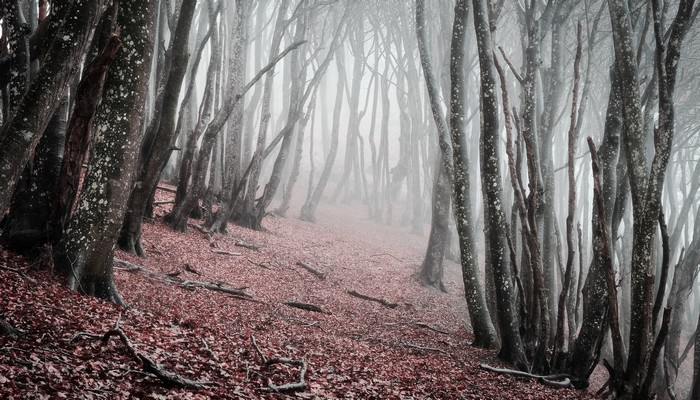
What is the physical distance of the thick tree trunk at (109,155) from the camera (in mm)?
4207

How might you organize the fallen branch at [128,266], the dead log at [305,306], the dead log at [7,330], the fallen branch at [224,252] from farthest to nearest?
the fallen branch at [224,252] → the dead log at [305,306] → the fallen branch at [128,266] → the dead log at [7,330]

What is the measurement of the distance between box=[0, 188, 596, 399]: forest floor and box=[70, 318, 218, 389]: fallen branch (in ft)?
0.07

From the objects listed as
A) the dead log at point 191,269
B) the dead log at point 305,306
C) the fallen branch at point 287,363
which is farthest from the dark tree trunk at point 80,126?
the dead log at point 305,306

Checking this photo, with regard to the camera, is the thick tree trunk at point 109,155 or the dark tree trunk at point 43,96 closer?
the dark tree trunk at point 43,96

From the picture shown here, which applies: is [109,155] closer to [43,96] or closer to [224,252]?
[43,96]

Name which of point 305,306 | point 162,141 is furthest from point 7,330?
point 305,306

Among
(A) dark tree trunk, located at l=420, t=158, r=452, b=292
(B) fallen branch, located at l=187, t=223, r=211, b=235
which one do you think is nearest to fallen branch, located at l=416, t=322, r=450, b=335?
(A) dark tree trunk, located at l=420, t=158, r=452, b=292

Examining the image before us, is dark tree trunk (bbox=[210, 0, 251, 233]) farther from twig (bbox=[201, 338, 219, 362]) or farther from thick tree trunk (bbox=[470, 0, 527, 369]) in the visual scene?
twig (bbox=[201, 338, 219, 362])

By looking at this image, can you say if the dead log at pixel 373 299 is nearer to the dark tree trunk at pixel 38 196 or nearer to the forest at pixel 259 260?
the forest at pixel 259 260

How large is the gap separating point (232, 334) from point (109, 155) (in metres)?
1.92

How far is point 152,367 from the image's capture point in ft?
9.78

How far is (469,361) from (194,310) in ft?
10.0

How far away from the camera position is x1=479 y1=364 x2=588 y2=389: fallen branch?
16.1 feet

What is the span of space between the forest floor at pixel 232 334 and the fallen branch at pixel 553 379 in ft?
0.23
